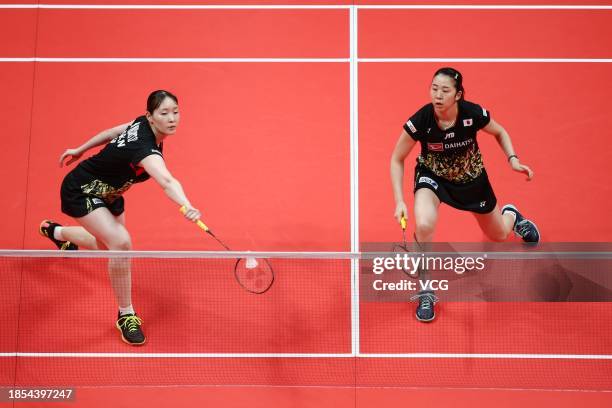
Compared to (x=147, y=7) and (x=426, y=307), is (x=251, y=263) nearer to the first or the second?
(x=426, y=307)

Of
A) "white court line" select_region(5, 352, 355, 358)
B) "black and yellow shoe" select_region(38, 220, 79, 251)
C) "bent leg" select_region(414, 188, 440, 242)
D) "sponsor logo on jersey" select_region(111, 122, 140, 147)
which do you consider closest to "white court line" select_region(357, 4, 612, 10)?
"bent leg" select_region(414, 188, 440, 242)

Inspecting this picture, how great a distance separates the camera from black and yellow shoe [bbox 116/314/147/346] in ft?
19.0

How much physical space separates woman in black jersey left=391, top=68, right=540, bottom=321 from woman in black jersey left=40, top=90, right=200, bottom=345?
5.75 feet

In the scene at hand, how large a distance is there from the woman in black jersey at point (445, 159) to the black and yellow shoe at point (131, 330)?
2.20 m

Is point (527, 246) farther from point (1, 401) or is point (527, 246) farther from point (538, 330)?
point (1, 401)

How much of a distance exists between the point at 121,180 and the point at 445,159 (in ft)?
8.21

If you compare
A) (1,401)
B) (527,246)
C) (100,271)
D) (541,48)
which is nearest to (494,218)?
(527,246)

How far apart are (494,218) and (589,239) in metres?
1.14

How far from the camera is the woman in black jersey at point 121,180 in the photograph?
533 cm

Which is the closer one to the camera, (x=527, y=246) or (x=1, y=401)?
(x=1, y=401)

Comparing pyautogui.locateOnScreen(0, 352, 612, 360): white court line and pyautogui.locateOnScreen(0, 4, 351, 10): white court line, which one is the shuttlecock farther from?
pyautogui.locateOnScreen(0, 4, 351, 10): white court line

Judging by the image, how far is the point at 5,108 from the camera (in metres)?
7.65

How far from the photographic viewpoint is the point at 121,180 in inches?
222

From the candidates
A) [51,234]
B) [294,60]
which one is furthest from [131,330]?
[294,60]
